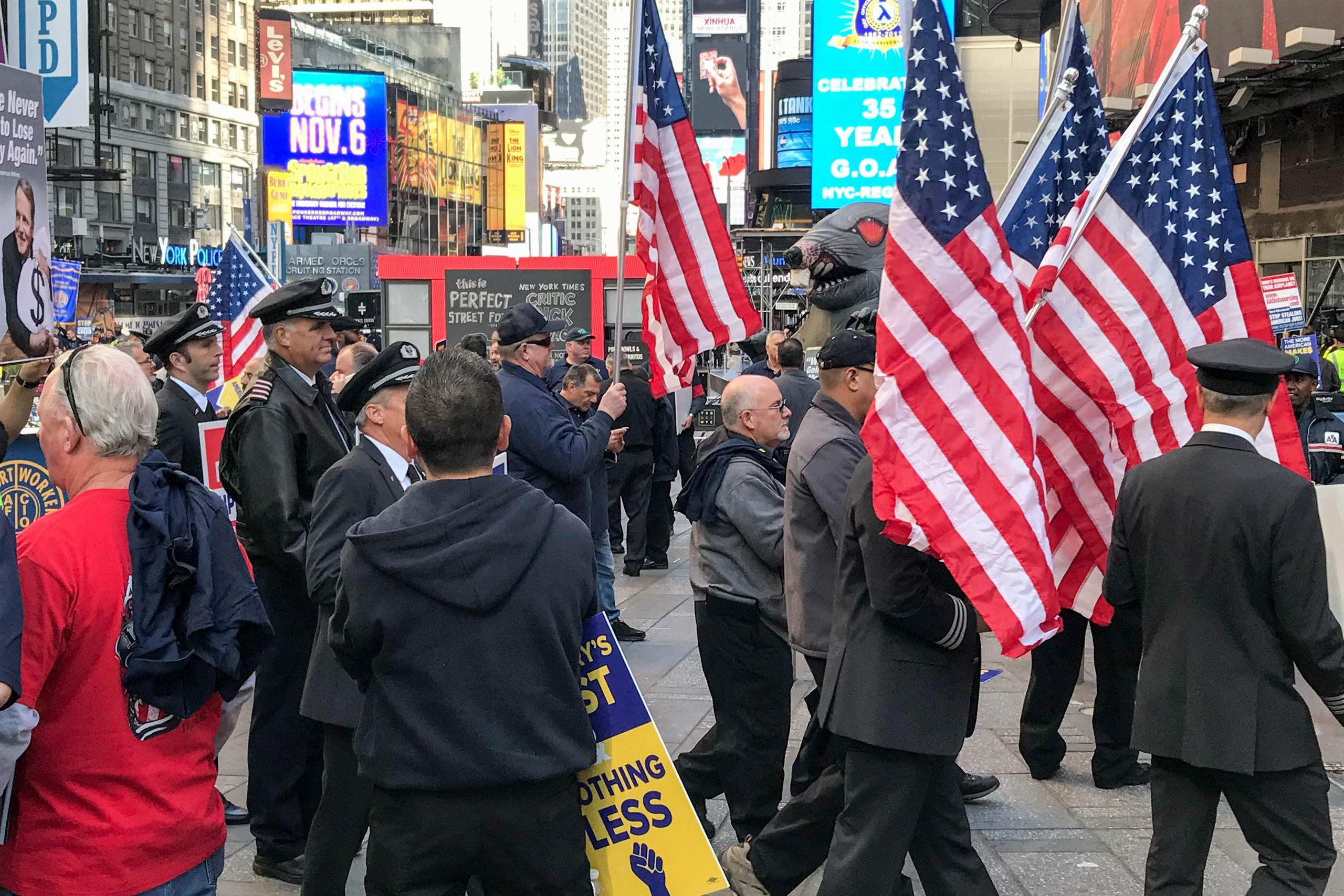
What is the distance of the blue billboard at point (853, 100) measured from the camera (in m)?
41.7

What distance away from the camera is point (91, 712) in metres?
3.00

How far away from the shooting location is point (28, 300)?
4625 millimetres

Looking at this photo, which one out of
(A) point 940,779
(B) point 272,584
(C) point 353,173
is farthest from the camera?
(C) point 353,173

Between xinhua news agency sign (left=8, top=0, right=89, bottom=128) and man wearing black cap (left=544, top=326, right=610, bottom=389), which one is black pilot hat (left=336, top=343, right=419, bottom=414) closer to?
xinhua news agency sign (left=8, top=0, right=89, bottom=128)

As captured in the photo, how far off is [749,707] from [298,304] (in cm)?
236

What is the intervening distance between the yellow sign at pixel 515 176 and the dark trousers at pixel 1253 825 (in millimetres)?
113358

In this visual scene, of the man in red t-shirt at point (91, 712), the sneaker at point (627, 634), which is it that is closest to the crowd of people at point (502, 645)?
the man in red t-shirt at point (91, 712)

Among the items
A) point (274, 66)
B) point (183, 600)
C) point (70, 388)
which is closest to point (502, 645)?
point (183, 600)

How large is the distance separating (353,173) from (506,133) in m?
58.8

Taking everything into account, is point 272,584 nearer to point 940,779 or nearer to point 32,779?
point 32,779

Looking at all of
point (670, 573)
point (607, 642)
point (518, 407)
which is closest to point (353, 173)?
point (670, 573)

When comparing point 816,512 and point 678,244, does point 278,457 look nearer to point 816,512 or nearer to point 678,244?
point 816,512

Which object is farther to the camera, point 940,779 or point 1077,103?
point 1077,103

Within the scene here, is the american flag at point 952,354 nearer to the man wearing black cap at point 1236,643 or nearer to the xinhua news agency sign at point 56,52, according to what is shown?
the man wearing black cap at point 1236,643
